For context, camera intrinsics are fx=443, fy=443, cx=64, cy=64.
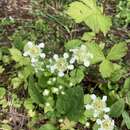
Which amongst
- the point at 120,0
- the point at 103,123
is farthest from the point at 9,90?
the point at 120,0

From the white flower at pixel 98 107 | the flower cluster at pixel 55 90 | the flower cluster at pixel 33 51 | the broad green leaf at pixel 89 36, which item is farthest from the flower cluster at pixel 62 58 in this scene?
the broad green leaf at pixel 89 36

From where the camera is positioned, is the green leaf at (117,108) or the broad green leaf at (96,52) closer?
the green leaf at (117,108)

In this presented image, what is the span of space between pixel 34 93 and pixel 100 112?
1.48 ft

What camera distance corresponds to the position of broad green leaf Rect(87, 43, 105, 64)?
9.19 feet

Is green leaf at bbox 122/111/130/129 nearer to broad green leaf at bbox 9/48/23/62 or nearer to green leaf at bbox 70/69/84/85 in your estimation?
green leaf at bbox 70/69/84/85

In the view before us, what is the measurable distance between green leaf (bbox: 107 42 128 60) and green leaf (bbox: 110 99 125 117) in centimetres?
32

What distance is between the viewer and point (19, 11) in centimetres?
338

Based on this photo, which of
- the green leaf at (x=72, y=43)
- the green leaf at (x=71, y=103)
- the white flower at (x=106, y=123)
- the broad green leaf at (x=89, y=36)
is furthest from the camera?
the broad green leaf at (x=89, y=36)

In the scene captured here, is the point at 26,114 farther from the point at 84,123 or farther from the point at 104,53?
the point at 104,53

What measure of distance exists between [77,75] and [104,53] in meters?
0.38

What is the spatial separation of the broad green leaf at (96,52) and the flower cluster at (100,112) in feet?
1.27

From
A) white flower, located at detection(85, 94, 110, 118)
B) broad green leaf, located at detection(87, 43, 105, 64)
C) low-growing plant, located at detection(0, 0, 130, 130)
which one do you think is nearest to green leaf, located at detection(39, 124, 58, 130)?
low-growing plant, located at detection(0, 0, 130, 130)

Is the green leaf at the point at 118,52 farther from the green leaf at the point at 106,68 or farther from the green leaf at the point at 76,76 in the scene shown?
the green leaf at the point at 76,76

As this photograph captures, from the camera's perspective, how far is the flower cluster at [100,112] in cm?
243
